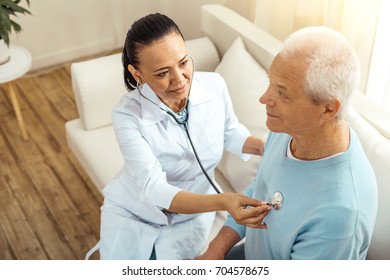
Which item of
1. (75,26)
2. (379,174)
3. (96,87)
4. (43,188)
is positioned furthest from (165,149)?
(75,26)

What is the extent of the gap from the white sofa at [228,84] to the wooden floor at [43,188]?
39cm

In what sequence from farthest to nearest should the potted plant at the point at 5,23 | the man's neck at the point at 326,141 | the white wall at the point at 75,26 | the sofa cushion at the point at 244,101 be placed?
the white wall at the point at 75,26 → the potted plant at the point at 5,23 → the sofa cushion at the point at 244,101 → the man's neck at the point at 326,141

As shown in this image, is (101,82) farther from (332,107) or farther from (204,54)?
(332,107)

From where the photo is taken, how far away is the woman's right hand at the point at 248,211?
1272 millimetres

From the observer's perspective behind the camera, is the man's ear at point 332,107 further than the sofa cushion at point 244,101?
No

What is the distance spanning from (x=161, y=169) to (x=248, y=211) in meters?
0.38

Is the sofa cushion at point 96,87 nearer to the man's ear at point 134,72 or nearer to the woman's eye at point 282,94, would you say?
the man's ear at point 134,72

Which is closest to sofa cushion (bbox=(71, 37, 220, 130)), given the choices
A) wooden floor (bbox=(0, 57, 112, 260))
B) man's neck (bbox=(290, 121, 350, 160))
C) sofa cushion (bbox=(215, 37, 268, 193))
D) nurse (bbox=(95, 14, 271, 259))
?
sofa cushion (bbox=(215, 37, 268, 193))

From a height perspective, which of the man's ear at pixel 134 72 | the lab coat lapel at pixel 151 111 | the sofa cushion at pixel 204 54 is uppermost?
the man's ear at pixel 134 72

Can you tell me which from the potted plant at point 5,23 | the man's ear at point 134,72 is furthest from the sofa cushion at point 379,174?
the potted plant at point 5,23
